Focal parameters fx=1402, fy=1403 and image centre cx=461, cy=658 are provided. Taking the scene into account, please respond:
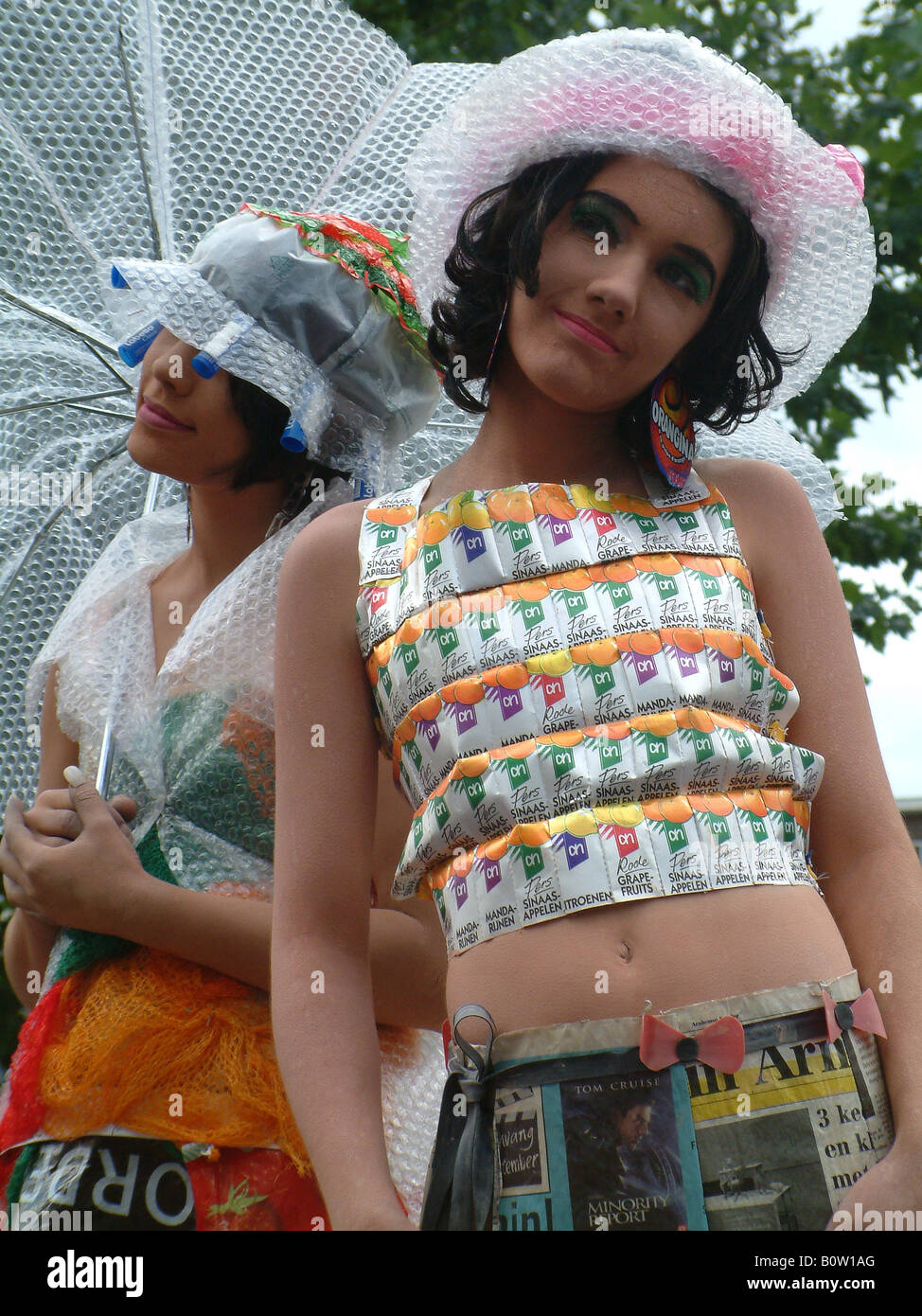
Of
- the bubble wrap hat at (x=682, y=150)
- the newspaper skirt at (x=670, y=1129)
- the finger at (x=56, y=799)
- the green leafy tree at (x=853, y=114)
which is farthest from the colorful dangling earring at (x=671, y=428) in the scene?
the green leafy tree at (x=853, y=114)

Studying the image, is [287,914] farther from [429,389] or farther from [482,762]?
[429,389]

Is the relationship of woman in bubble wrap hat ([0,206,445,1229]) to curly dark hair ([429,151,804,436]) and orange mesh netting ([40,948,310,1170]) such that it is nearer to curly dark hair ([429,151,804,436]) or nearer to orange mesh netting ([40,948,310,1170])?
orange mesh netting ([40,948,310,1170])

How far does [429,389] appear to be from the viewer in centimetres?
234

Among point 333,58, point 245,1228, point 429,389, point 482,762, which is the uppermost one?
point 333,58

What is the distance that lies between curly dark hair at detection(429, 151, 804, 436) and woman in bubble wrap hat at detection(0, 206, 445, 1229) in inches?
12.8

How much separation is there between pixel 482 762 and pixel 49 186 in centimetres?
149

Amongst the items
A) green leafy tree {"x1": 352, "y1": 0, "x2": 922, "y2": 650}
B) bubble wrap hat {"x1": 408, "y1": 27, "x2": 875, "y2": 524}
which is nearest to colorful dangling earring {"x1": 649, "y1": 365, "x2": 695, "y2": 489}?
bubble wrap hat {"x1": 408, "y1": 27, "x2": 875, "y2": 524}
